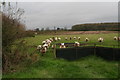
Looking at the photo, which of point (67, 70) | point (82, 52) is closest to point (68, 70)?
point (67, 70)

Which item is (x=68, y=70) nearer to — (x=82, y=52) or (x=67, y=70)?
(x=67, y=70)

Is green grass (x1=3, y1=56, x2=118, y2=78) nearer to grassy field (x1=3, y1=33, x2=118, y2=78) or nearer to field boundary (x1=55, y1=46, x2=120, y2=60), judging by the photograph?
grassy field (x1=3, y1=33, x2=118, y2=78)

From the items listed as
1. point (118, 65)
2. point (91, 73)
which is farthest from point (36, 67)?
point (118, 65)

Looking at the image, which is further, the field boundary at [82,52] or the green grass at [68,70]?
the field boundary at [82,52]

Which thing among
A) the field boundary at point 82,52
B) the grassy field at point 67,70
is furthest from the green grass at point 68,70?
the field boundary at point 82,52

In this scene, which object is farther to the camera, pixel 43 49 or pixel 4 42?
pixel 43 49

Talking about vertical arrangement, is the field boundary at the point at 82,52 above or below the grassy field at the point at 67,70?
above

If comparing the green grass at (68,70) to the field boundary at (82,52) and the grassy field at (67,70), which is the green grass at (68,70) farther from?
the field boundary at (82,52)

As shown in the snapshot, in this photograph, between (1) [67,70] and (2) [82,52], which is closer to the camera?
(1) [67,70]

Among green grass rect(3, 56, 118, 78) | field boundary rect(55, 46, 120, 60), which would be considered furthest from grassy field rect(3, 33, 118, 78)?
field boundary rect(55, 46, 120, 60)

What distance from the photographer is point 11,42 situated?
5.19 m

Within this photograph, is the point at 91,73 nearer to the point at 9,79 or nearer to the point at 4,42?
the point at 9,79

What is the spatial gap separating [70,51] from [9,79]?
9.42ft

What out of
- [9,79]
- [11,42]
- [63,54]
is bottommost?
[9,79]
